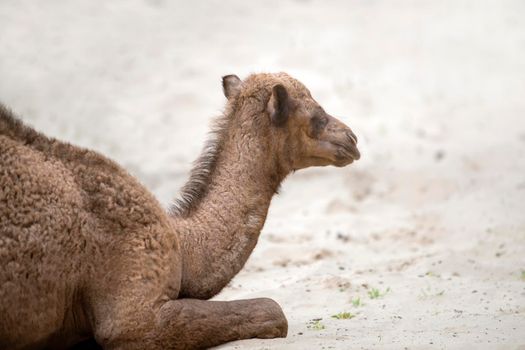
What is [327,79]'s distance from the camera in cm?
1636

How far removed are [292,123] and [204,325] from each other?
1.56 m

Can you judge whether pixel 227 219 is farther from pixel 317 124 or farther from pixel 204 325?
pixel 317 124

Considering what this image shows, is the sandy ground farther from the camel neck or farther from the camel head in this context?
the camel head

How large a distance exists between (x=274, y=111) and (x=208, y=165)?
22.6 inches

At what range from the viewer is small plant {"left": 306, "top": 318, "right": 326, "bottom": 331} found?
24.0 ft

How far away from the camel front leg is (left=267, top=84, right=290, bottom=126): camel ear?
1.22 metres

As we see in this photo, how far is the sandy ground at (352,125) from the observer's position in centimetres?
839

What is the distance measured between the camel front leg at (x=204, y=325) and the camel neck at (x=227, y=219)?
0.22 metres

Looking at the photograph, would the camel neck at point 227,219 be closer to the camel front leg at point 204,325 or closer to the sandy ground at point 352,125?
the camel front leg at point 204,325

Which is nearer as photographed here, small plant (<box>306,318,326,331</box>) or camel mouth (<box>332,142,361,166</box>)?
camel mouth (<box>332,142,361,166</box>)

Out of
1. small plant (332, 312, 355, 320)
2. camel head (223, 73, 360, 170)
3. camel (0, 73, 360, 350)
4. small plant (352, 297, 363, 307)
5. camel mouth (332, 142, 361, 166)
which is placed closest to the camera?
camel (0, 73, 360, 350)

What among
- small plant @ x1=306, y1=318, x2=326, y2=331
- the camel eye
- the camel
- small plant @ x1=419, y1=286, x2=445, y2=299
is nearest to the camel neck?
the camel

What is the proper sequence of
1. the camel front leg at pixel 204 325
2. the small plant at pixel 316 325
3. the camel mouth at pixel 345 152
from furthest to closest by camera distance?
1. the small plant at pixel 316 325
2. the camel mouth at pixel 345 152
3. the camel front leg at pixel 204 325

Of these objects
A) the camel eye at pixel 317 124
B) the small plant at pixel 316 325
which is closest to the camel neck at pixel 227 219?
the camel eye at pixel 317 124
